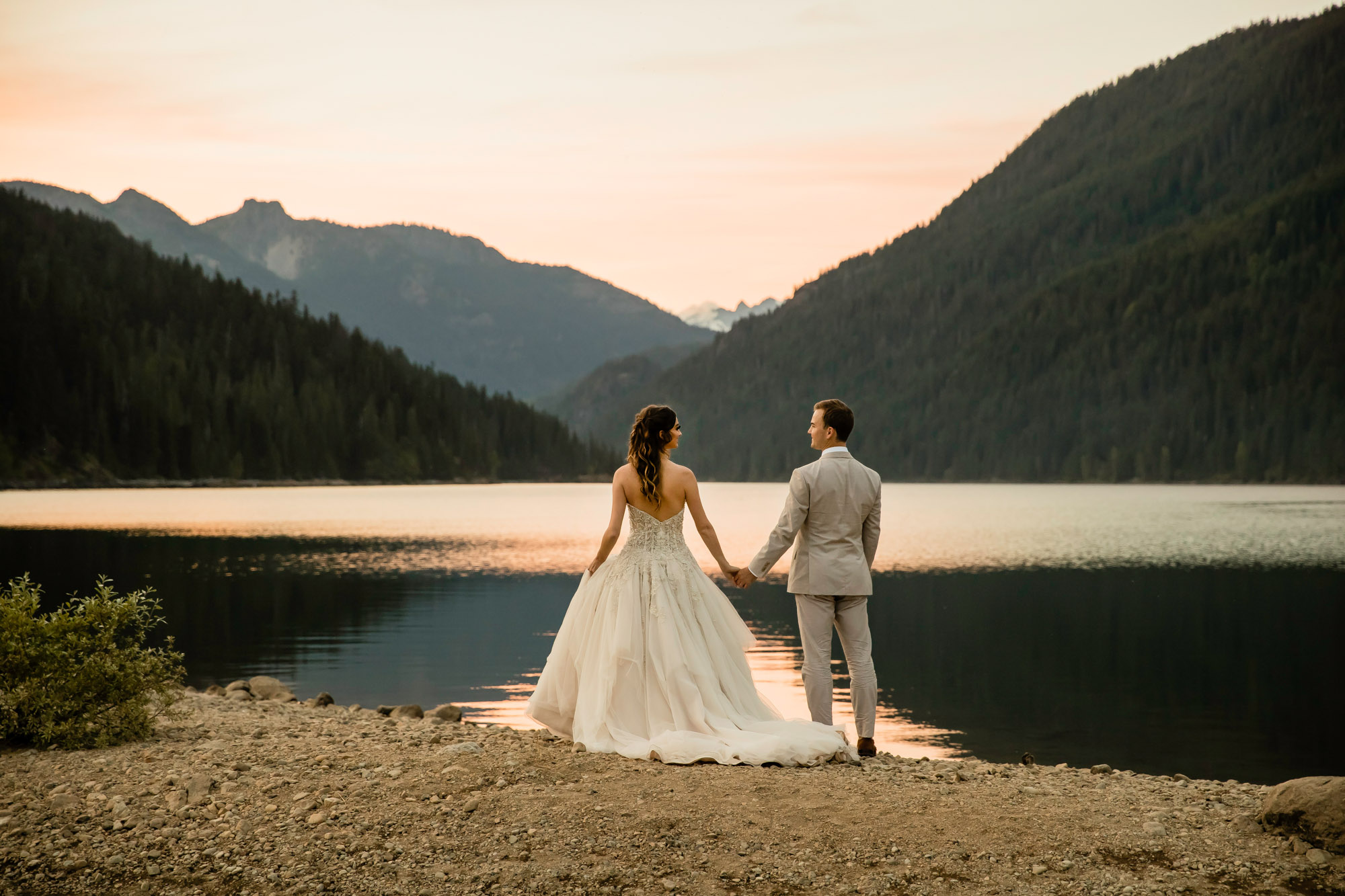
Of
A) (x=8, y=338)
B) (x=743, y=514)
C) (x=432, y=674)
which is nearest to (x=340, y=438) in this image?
(x=8, y=338)

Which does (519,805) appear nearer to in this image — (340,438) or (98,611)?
(98,611)

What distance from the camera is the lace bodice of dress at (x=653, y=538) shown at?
1047 centimetres

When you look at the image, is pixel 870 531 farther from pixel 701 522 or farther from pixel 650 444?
pixel 650 444

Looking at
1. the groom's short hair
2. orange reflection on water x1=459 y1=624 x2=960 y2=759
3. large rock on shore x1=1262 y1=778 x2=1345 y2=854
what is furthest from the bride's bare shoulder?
orange reflection on water x1=459 y1=624 x2=960 y2=759

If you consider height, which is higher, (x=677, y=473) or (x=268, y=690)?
(x=677, y=473)

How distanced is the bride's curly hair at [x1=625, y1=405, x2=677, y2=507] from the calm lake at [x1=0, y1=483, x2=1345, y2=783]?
334 inches

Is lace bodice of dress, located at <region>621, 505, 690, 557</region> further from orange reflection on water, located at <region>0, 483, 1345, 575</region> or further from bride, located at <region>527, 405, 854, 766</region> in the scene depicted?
orange reflection on water, located at <region>0, 483, 1345, 575</region>

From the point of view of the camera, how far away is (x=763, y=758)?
9039 mm

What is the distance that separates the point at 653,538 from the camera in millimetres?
10508

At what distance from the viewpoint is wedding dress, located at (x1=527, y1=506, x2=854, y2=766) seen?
948cm

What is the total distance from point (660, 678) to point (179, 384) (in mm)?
157172

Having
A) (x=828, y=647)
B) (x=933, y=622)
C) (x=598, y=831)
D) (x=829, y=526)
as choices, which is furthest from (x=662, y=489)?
(x=933, y=622)

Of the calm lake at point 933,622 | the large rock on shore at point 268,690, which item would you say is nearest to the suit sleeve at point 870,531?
the calm lake at point 933,622

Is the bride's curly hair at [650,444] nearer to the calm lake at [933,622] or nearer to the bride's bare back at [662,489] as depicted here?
the bride's bare back at [662,489]
